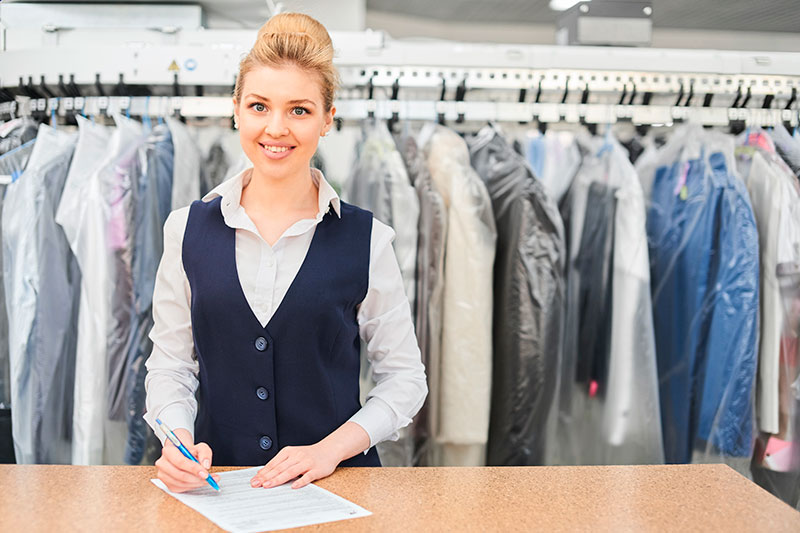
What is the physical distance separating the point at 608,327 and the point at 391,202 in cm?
67

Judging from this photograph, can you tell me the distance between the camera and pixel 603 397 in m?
1.96

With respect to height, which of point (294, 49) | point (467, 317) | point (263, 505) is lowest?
point (263, 505)

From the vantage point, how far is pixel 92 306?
1.76m

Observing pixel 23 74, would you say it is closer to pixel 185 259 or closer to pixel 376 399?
pixel 185 259

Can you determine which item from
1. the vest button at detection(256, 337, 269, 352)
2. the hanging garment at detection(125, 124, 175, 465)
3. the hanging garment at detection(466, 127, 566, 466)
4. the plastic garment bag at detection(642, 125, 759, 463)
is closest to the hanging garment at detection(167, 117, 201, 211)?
the hanging garment at detection(125, 124, 175, 465)

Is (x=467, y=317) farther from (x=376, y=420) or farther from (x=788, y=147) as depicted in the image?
(x=788, y=147)

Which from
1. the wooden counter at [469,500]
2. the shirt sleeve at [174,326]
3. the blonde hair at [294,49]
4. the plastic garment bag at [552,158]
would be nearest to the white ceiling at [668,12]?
the plastic garment bag at [552,158]

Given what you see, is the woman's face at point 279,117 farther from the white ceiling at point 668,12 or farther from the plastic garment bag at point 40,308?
the white ceiling at point 668,12

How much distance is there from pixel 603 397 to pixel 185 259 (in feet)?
4.02

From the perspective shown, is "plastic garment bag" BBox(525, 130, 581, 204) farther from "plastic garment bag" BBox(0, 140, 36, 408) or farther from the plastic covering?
"plastic garment bag" BBox(0, 140, 36, 408)

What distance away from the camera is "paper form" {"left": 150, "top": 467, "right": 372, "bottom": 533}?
34.5 inches

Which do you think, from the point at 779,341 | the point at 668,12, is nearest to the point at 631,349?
the point at 779,341

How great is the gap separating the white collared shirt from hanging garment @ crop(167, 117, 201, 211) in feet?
2.11

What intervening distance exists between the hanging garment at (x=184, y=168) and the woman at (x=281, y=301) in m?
0.65
